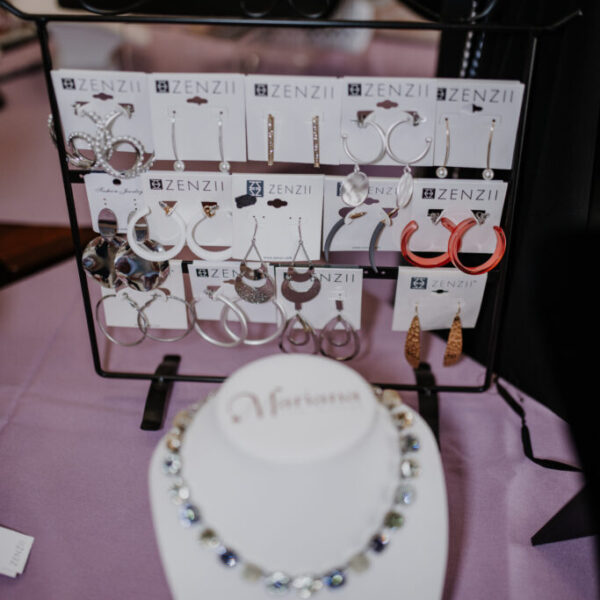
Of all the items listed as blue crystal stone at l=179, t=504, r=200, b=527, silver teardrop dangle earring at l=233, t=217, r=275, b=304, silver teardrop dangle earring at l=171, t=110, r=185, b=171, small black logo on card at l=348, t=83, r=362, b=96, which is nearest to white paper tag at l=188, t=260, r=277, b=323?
silver teardrop dangle earring at l=233, t=217, r=275, b=304

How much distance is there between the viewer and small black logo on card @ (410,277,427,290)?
77 cm

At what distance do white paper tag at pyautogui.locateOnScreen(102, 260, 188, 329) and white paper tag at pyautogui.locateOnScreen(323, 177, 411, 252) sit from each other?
20 cm

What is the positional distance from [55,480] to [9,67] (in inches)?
65.2

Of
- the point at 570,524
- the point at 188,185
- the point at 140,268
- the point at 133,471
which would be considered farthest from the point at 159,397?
the point at 570,524

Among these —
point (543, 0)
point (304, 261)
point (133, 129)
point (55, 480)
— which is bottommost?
point (55, 480)

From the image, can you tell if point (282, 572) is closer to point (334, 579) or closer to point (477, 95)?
point (334, 579)

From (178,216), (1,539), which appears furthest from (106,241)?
(1,539)

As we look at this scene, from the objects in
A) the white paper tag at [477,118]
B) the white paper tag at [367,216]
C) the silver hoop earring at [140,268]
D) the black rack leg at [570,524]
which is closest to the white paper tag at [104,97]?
the silver hoop earring at [140,268]

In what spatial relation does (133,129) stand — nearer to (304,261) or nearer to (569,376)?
(304,261)

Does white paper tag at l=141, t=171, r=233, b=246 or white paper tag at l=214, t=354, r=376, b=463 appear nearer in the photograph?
white paper tag at l=214, t=354, r=376, b=463

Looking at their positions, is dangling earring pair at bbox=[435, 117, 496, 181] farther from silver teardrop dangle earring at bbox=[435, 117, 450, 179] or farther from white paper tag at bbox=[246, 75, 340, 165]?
white paper tag at bbox=[246, 75, 340, 165]

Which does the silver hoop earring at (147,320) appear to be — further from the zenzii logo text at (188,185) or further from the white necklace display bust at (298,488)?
the white necklace display bust at (298,488)

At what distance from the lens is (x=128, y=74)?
675mm

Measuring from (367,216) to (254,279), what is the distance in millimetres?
154
